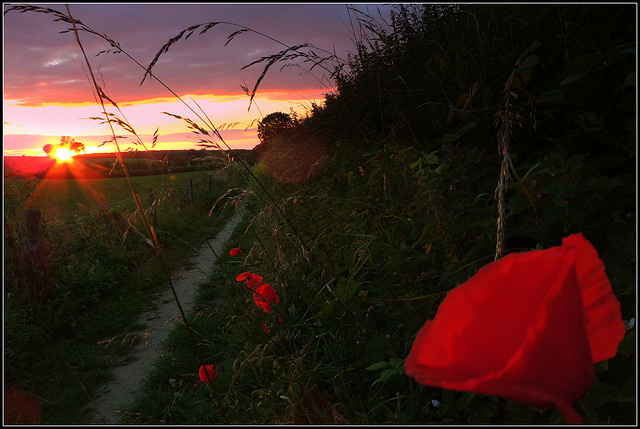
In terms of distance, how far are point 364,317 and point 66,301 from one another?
497cm

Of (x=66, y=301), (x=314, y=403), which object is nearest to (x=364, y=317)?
(x=314, y=403)

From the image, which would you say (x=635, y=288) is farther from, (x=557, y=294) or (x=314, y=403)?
(x=314, y=403)

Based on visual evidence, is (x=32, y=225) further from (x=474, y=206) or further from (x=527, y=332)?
(x=527, y=332)

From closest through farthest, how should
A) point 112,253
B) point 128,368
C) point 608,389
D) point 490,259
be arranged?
1. point 608,389
2. point 490,259
3. point 128,368
4. point 112,253

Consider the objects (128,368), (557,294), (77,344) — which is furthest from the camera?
(77,344)

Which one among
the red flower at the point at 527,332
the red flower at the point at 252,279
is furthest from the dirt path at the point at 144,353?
the red flower at the point at 527,332

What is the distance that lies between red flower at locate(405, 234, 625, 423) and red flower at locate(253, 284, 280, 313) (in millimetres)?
1905

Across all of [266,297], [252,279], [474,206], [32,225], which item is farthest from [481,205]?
[32,225]

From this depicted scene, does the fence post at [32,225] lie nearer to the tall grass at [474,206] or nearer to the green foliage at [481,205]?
the tall grass at [474,206]

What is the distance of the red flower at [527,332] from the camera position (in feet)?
1.53

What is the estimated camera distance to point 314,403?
1.90 metres

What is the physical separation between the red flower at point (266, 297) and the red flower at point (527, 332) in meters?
1.91

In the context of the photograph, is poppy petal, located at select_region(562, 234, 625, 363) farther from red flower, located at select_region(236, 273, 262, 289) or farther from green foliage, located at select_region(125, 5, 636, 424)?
red flower, located at select_region(236, 273, 262, 289)

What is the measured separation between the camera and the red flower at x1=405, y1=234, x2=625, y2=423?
465 mm
